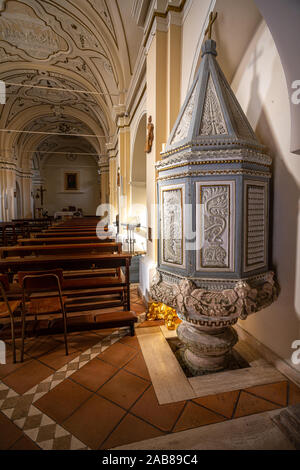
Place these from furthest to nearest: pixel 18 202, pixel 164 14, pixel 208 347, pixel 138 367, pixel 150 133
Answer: pixel 18 202
pixel 150 133
pixel 164 14
pixel 138 367
pixel 208 347

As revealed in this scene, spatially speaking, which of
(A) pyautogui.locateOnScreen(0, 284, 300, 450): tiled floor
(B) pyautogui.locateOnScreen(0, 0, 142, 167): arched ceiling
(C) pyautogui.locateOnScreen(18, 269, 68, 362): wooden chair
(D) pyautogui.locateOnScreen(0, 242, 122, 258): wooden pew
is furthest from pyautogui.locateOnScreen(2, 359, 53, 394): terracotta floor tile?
(B) pyautogui.locateOnScreen(0, 0, 142, 167): arched ceiling

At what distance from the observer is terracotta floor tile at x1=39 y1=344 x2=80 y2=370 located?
250 centimetres

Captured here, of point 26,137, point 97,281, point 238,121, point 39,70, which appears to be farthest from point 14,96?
point 238,121

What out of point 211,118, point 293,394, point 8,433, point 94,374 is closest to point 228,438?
point 293,394

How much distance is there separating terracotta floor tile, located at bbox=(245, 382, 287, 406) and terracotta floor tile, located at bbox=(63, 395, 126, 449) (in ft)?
3.58

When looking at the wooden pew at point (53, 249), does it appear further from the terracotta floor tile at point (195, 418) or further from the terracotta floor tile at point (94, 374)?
the terracotta floor tile at point (195, 418)

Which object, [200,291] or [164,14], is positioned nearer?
[200,291]

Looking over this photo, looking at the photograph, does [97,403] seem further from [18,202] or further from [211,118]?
[18,202]

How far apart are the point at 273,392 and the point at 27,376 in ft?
7.01

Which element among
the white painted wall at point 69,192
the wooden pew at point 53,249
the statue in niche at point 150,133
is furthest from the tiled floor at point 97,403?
the white painted wall at point 69,192

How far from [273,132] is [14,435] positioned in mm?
3169

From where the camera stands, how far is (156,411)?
1890 millimetres

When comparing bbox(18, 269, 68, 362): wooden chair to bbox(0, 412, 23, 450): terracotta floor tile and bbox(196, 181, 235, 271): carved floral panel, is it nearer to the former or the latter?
bbox(0, 412, 23, 450): terracotta floor tile
